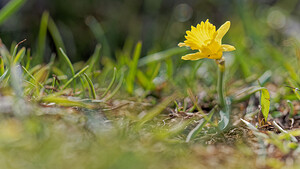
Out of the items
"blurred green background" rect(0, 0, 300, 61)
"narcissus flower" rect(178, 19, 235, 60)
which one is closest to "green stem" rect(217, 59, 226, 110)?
"narcissus flower" rect(178, 19, 235, 60)

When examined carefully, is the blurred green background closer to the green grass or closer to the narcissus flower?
the green grass

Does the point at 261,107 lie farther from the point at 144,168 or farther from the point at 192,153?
the point at 144,168

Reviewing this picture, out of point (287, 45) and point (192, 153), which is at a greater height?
point (287, 45)

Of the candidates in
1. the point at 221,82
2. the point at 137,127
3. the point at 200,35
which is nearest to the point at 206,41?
the point at 200,35

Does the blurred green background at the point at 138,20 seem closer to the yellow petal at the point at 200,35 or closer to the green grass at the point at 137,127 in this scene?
the green grass at the point at 137,127

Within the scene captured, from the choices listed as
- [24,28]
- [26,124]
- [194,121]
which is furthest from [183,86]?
[24,28]

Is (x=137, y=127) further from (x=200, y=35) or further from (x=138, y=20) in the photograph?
(x=138, y=20)

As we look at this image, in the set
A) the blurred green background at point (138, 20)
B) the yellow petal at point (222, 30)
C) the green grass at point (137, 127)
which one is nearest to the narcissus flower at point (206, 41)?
the yellow petal at point (222, 30)
